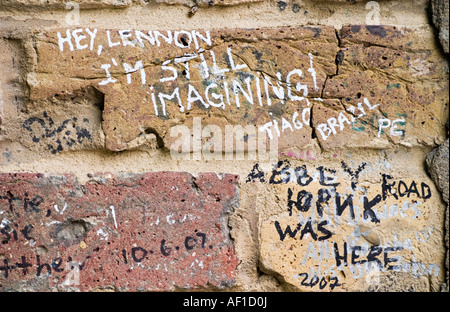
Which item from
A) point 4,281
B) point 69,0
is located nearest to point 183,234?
point 4,281

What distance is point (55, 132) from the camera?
1.00 metres

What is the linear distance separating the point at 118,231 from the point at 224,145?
0.30 m

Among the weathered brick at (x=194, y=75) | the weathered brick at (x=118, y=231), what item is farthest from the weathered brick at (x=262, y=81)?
the weathered brick at (x=118, y=231)

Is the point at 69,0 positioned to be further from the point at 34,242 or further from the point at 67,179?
the point at 34,242

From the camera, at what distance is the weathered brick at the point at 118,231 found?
3.20 feet

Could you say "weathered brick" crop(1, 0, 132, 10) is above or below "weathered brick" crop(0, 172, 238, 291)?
above

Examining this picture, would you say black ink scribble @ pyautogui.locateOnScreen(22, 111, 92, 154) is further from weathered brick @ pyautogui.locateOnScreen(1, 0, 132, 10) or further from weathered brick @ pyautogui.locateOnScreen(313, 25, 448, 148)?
weathered brick @ pyautogui.locateOnScreen(313, 25, 448, 148)

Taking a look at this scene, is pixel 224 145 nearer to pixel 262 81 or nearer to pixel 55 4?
pixel 262 81

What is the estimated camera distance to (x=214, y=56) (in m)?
1.01

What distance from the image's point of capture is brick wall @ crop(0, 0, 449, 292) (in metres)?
0.98

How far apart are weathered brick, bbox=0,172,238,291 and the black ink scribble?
0.24 feet

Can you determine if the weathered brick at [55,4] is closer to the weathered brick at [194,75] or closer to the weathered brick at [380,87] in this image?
the weathered brick at [194,75]

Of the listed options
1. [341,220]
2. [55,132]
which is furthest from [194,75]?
[341,220]

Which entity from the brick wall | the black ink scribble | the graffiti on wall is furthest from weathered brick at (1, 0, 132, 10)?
the graffiti on wall
